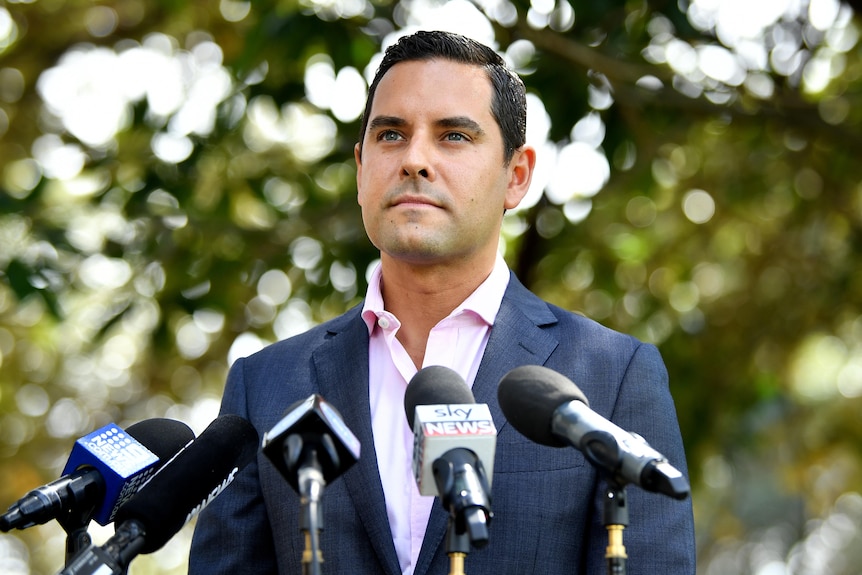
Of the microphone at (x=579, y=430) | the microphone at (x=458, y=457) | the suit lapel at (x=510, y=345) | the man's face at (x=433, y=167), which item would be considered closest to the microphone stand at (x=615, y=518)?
the microphone at (x=579, y=430)

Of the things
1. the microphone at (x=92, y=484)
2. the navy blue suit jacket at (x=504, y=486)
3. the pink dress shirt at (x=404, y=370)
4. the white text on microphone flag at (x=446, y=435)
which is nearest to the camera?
the white text on microphone flag at (x=446, y=435)

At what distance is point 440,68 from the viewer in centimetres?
382

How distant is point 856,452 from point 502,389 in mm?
8010

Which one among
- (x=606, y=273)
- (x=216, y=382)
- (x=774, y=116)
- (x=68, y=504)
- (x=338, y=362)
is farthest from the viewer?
(x=216, y=382)

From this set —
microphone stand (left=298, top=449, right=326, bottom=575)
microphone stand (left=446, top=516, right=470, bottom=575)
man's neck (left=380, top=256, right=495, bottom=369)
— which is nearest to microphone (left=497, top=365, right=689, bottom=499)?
microphone stand (left=446, top=516, right=470, bottom=575)

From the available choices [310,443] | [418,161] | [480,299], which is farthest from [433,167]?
[310,443]

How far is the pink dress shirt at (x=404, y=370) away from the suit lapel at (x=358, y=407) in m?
0.05

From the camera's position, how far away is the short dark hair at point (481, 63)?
3863 millimetres

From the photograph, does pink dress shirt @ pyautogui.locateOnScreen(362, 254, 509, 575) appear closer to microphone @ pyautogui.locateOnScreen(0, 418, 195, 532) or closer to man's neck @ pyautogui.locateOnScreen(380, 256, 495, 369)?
man's neck @ pyautogui.locateOnScreen(380, 256, 495, 369)

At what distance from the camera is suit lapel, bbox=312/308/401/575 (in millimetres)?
3369

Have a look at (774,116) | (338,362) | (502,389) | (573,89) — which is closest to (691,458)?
(774,116)

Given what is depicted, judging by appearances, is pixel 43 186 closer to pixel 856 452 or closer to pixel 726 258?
pixel 726 258

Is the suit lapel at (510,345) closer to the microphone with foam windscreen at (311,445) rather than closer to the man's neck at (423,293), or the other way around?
the man's neck at (423,293)

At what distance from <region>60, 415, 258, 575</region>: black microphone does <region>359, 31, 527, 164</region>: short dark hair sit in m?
1.31
